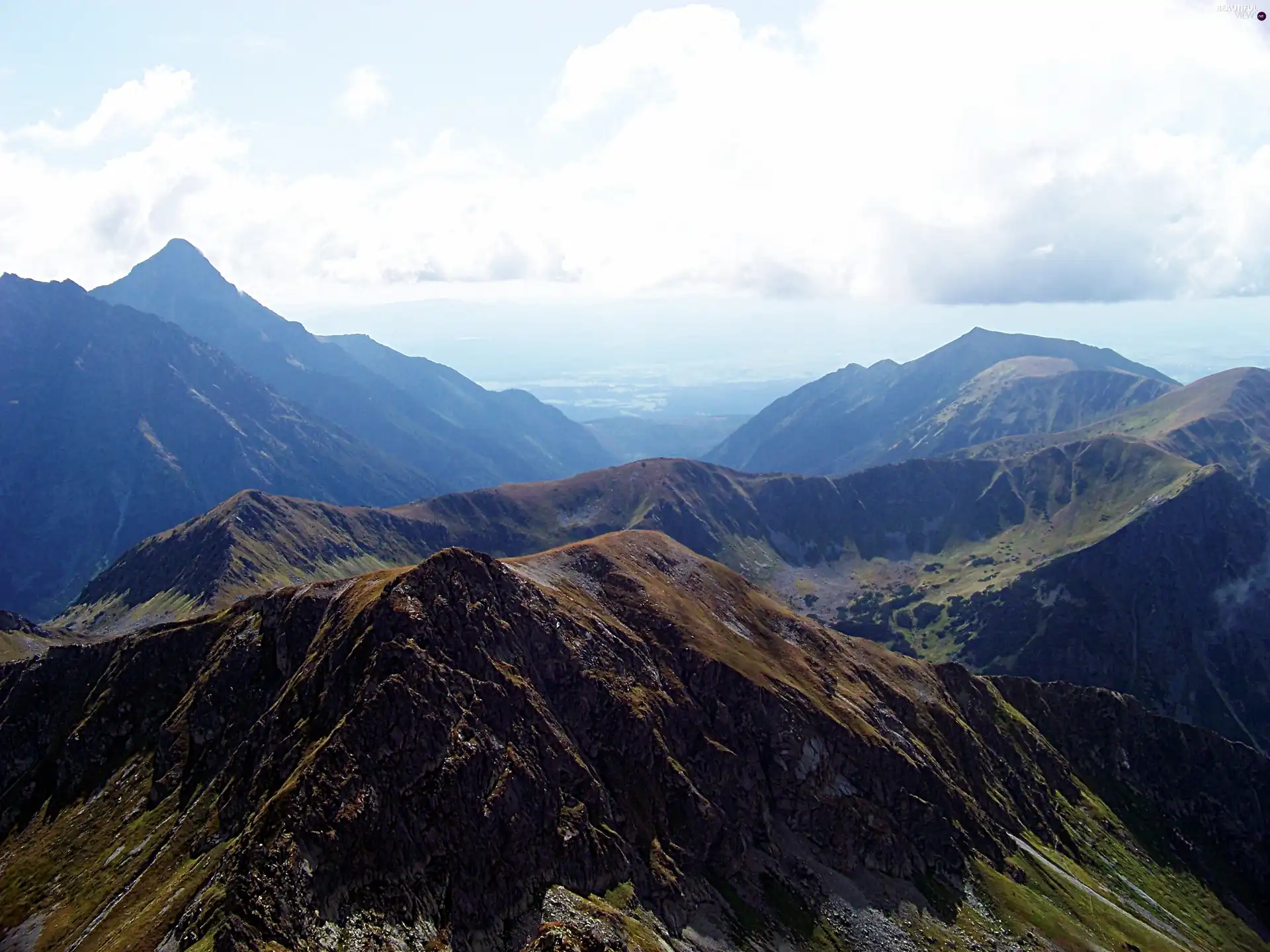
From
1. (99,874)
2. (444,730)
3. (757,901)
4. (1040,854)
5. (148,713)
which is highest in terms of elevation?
(444,730)

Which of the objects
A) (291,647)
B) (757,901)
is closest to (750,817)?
(757,901)

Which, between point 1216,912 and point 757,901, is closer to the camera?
point 757,901

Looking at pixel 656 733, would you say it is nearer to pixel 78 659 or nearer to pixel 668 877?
pixel 668 877

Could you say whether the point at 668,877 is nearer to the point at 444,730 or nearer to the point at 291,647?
Answer: the point at 444,730

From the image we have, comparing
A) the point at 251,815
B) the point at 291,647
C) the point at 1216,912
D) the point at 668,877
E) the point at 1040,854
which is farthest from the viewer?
the point at 1216,912

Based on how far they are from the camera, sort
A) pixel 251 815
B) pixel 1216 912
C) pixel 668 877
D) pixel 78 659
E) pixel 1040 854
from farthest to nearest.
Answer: pixel 1216 912
pixel 1040 854
pixel 78 659
pixel 668 877
pixel 251 815

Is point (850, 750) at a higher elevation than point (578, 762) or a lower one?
lower

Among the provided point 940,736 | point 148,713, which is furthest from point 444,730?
point 940,736
